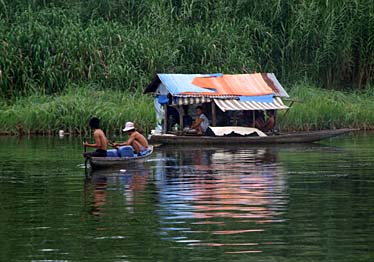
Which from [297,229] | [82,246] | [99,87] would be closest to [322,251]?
[297,229]

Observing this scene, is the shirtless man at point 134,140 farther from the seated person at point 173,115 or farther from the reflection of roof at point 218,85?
the seated person at point 173,115

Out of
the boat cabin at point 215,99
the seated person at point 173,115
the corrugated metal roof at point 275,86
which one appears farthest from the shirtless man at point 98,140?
the corrugated metal roof at point 275,86

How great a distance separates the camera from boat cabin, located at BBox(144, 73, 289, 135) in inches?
1109

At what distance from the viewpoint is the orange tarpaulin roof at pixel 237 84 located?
94.2 feet

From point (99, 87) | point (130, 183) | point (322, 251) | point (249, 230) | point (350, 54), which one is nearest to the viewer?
point (322, 251)

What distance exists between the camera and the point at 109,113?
99.7ft

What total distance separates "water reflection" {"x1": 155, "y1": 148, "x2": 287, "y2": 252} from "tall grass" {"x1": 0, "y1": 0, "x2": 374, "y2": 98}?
9.56 metres

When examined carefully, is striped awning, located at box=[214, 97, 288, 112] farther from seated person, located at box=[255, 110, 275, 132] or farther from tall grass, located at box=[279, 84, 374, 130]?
tall grass, located at box=[279, 84, 374, 130]

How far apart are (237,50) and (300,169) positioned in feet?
47.8

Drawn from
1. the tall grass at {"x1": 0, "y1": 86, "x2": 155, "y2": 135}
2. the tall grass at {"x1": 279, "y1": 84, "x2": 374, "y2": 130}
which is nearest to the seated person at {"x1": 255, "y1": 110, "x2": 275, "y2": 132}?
the tall grass at {"x1": 279, "y1": 84, "x2": 374, "y2": 130}

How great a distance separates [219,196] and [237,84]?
13602mm

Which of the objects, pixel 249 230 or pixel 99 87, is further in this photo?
pixel 99 87

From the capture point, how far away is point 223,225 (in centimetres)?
1286

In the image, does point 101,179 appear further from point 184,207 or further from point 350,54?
point 350,54
